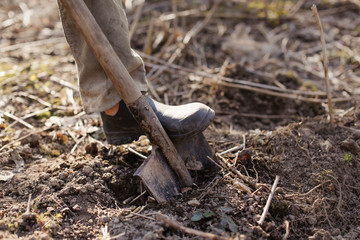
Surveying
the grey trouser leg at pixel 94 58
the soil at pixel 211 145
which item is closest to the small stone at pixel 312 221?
the soil at pixel 211 145

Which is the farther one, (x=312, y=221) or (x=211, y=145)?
(x=211, y=145)

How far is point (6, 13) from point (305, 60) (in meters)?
5.08

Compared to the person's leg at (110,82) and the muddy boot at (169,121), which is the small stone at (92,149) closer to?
the muddy boot at (169,121)

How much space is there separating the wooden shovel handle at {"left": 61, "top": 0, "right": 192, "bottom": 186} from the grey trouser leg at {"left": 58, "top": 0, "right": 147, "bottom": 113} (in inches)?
7.0

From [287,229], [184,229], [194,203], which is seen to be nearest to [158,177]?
[194,203]

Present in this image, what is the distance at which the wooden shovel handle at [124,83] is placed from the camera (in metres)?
1.82

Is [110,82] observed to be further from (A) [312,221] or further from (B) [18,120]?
(A) [312,221]

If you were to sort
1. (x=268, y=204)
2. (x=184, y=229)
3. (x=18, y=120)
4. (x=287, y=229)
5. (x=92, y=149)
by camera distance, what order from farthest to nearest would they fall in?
(x=18, y=120) → (x=92, y=149) → (x=268, y=204) → (x=287, y=229) → (x=184, y=229)

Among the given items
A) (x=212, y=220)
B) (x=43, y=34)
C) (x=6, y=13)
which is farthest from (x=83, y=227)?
(x=6, y=13)

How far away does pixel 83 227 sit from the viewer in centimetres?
183

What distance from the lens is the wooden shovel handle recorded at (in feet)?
5.98

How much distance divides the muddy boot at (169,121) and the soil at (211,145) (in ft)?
0.58

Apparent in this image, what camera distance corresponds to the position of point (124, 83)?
6.48 feet

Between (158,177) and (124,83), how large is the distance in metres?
0.62
